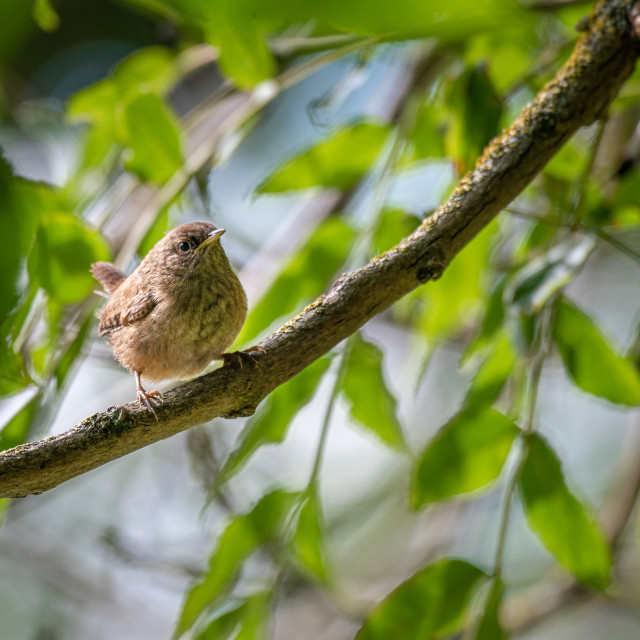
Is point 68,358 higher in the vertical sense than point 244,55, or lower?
lower

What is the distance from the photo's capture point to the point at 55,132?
A: 3.40 m

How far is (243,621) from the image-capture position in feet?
5.69

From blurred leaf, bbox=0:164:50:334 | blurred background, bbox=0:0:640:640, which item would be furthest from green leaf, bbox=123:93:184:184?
blurred leaf, bbox=0:164:50:334

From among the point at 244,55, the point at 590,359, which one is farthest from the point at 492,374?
the point at 244,55

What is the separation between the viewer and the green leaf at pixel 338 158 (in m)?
2.15

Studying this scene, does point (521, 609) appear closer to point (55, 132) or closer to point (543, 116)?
point (543, 116)

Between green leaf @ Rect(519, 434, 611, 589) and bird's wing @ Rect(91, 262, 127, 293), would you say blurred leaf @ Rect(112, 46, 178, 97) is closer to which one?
bird's wing @ Rect(91, 262, 127, 293)

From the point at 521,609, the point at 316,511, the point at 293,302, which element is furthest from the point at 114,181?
the point at 521,609

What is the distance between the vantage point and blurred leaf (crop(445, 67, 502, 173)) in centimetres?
183

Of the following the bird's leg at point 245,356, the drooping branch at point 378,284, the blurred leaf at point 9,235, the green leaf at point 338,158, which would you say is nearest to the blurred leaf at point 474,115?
the drooping branch at point 378,284

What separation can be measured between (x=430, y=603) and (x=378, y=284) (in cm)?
82

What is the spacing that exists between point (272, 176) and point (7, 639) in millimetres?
3750

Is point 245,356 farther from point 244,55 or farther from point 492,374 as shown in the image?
point 244,55

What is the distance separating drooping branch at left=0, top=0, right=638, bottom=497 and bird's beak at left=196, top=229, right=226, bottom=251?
82 cm
